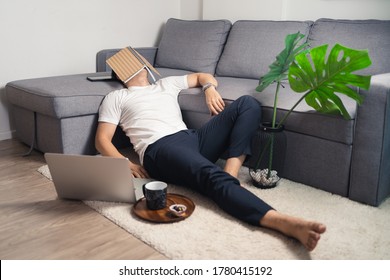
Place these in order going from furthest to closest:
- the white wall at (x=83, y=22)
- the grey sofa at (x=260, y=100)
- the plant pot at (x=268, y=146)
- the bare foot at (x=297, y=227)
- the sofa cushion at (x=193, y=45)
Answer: the sofa cushion at (x=193, y=45), the white wall at (x=83, y=22), the plant pot at (x=268, y=146), the grey sofa at (x=260, y=100), the bare foot at (x=297, y=227)

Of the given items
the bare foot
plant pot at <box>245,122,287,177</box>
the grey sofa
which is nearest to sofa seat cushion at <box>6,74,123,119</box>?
the grey sofa

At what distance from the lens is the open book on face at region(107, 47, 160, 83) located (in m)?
2.04

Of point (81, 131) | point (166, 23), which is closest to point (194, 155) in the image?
point (81, 131)

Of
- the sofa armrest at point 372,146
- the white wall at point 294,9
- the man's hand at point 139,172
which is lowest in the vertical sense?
the man's hand at point 139,172

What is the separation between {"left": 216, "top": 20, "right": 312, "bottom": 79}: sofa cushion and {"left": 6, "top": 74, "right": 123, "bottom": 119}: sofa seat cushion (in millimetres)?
799

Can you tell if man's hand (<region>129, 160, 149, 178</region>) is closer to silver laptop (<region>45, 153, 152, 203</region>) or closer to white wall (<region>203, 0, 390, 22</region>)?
silver laptop (<region>45, 153, 152, 203</region>)

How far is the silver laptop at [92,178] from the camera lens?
1495 millimetres

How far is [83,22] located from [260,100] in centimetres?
164

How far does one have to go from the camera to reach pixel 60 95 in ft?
6.62

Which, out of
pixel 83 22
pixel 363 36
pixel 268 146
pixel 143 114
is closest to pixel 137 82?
pixel 143 114

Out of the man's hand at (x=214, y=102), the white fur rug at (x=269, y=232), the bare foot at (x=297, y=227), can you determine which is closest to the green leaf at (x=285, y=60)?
the man's hand at (x=214, y=102)

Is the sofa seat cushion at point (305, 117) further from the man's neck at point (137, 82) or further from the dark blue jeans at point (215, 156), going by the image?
the man's neck at point (137, 82)

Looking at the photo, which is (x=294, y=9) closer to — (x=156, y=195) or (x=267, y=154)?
(x=267, y=154)

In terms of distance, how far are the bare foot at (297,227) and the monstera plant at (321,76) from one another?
44 cm
